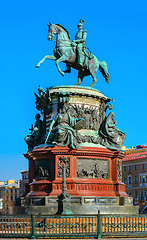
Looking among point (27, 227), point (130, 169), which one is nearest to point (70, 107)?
point (27, 227)

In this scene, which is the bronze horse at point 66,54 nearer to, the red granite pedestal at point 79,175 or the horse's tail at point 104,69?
the horse's tail at point 104,69

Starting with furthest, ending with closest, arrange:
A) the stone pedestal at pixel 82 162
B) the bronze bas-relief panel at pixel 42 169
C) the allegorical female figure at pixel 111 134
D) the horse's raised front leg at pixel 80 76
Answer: the horse's raised front leg at pixel 80 76
the allegorical female figure at pixel 111 134
the bronze bas-relief panel at pixel 42 169
the stone pedestal at pixel 82 162

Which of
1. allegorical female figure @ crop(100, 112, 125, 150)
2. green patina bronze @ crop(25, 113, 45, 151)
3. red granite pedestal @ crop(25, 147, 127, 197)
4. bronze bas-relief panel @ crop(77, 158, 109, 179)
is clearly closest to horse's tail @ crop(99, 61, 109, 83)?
allegorical female figure @ crop(100, 112, 125, 150)

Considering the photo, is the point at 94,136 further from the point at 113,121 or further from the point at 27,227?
the point at 27,227

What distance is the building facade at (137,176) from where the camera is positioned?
93938 millimetres

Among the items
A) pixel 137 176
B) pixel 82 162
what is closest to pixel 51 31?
pixel 82 162

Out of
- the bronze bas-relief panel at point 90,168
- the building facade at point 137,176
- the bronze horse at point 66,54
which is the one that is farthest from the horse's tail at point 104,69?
the building facade at point 137,176

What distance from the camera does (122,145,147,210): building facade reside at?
9394cm

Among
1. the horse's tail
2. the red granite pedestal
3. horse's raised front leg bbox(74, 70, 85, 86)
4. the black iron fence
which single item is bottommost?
the black iron fence

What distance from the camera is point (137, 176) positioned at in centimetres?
9638

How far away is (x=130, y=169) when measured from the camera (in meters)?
98.3

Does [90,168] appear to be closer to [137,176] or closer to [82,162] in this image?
[82,162]

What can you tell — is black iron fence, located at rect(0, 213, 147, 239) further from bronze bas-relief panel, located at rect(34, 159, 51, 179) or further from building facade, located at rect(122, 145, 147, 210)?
building facade, located at rect(122, 145, 147, 210)

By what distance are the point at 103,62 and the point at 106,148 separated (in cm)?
767
